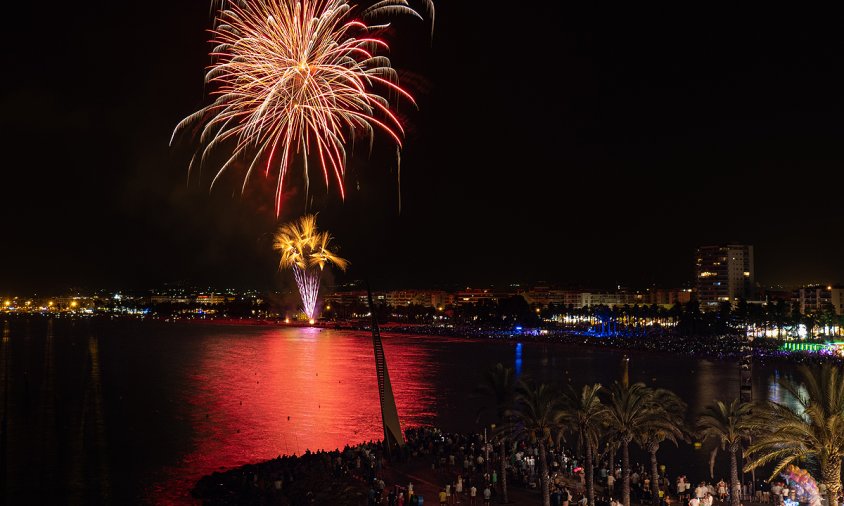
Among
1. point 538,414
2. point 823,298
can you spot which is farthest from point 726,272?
point 538,414

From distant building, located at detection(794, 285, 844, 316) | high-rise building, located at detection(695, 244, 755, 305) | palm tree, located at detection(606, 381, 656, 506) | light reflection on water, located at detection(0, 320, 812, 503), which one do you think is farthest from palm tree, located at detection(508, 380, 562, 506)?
high-rise building, located at detection(695, 244, 755, 305)

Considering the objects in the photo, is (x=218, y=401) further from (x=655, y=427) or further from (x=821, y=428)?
(x=821, y=428)

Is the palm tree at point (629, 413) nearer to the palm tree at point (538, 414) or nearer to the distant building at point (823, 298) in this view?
the palm tree at point (538, 414)

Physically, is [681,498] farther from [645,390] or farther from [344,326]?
[344,326]

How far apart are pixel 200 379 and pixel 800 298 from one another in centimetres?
12090

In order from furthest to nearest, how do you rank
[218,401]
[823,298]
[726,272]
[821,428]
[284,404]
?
[726,272] → [823,298] → [218,401] → [284,404] → [821,428]

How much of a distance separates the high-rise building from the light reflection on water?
108 meters

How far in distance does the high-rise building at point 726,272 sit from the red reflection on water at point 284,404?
124434 mm

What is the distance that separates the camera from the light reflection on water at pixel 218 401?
25.9 m

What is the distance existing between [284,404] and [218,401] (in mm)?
3925

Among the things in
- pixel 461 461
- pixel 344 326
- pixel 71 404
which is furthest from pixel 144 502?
pixel 344 326

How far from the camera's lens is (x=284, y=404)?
38562 millimetres

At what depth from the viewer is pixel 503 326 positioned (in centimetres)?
13225

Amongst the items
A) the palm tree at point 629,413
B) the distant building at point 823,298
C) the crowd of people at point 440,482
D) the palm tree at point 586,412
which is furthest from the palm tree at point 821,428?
the distant building at point 823,298
